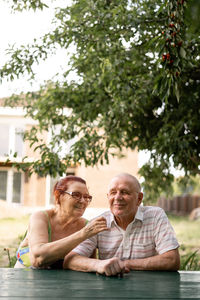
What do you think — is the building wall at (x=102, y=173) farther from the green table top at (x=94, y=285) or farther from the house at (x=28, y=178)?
the green table top at (x=94, y=285)

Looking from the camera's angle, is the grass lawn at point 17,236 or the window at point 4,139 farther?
the window at point 4,139

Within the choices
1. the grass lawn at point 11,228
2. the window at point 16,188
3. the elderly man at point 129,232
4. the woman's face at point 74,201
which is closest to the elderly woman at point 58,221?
the woman's face at point 74,201

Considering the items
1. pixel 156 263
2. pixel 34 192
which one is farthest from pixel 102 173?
pixel 156 263

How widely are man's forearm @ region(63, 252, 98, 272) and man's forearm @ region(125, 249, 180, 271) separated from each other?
0.23 meters

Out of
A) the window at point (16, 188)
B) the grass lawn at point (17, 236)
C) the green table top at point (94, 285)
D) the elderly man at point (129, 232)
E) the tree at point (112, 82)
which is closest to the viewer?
the green table top at point (94, 285)

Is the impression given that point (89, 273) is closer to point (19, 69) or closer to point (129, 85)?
point (129, 85)

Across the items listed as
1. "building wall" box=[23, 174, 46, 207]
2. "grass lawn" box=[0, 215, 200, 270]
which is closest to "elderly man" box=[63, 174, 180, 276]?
"grass lawn" box=[0, 215, 200, 270]

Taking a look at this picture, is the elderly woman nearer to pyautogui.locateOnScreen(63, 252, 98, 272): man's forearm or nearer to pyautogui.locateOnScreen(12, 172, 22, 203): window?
pyautogui.locateOnScreen(63, 252, 98, 272): man's forearm

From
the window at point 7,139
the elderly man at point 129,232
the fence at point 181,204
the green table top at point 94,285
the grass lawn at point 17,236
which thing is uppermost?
the window at point 7,139

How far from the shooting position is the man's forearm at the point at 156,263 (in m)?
2.39

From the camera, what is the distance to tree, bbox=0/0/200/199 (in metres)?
4.89

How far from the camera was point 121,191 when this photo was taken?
2609mm

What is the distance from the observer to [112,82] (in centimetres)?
532

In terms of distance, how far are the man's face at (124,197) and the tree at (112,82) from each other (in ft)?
4.91
